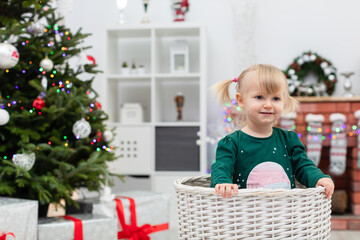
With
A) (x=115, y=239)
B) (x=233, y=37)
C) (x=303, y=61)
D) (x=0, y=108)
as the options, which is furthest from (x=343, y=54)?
(x=0, y=108)

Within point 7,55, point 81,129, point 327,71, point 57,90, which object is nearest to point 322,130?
point 327,71

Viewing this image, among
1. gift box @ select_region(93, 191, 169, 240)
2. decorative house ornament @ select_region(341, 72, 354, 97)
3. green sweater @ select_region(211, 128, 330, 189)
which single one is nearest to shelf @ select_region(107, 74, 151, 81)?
gift box @ select_region(93, 191, 169, 240)

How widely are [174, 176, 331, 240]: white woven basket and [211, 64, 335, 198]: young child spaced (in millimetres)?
106

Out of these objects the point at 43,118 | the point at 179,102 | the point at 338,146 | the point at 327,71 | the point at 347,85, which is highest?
the point at 327,71

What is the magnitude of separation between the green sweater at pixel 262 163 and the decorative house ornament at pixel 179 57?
239 centimetres

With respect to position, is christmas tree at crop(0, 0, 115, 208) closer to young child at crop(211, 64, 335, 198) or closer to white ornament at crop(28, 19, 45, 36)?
white ornament at crop(28, 19, 45, 36)

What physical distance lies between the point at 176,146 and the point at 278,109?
2.38 meters

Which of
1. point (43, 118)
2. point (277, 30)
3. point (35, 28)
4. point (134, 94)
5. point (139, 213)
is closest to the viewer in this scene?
point (43, 118)

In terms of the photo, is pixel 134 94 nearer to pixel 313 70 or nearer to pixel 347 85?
pixel 313 70

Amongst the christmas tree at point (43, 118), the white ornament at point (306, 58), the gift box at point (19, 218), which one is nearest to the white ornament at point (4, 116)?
the christmas tree at point (43, 118)

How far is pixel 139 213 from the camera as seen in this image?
99.0 inches

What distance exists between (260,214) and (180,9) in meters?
3.01

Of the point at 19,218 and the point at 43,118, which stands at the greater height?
the point at 43,118

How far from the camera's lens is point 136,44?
4156 millimetres
